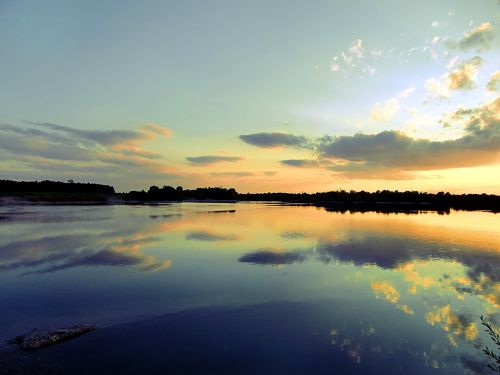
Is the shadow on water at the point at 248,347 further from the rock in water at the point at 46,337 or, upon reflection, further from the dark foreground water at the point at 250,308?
the rock in water at the point at 46,337

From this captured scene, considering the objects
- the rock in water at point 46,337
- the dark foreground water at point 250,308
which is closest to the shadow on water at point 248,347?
the dark foreground water at point 250,308

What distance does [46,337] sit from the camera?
1141cm

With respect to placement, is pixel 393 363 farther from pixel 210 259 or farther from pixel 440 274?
pixel 210 259

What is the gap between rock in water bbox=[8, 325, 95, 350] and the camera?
35.9 ft

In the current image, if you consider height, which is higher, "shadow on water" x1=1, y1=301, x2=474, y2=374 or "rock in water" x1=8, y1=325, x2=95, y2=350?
"rock in water" x1=8, y1=325, x2=95, y2=350

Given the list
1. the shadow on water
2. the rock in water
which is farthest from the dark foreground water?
the rock in water

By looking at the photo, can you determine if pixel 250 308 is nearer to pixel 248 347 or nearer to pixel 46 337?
pixel 248 347

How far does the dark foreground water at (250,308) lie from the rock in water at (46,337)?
416mm

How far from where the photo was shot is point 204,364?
10.3m

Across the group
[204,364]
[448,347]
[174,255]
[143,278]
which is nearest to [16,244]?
[174,255]

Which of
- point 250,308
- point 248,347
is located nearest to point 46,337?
point 248,347

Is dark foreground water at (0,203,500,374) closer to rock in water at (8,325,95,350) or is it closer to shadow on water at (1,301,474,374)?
shadow on water at (1,301,474,374)

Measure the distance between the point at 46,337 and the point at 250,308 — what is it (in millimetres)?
8486

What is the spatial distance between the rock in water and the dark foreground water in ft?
1.36
